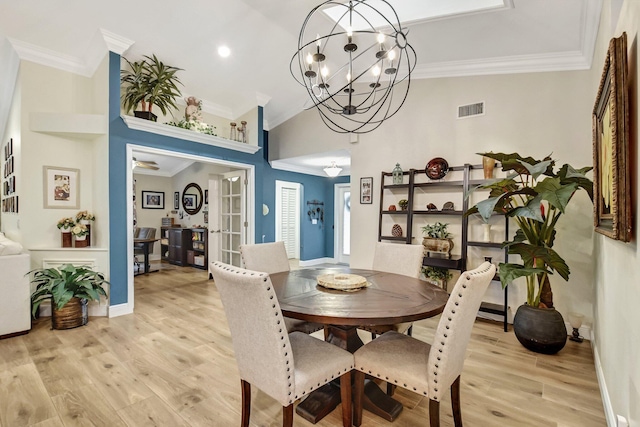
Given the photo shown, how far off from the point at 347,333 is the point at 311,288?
14.7 inches

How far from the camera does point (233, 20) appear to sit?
Answer: 368 centimetres

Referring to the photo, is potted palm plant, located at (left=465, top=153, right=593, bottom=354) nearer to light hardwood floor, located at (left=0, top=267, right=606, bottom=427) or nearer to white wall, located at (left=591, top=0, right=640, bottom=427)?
light hardwood floor, located at (left=0, top=267, right=606, bottom=427)

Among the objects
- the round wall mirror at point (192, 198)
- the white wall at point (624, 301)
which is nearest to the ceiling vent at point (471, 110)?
the white wall at point (624, 301)

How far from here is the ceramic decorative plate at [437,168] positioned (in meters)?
3.82

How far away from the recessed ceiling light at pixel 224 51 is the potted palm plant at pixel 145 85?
603 millimetres

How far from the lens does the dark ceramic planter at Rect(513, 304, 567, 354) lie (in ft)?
8.69

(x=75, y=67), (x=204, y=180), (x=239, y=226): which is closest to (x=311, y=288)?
(x=239, y=226)

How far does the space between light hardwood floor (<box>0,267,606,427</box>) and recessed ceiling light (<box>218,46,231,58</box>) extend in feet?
11.1

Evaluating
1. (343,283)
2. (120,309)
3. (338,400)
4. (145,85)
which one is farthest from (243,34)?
(338,400)

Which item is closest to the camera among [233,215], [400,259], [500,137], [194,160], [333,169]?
[400,259]

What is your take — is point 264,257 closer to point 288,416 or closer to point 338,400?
point 338,400

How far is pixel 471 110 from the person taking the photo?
3.74m

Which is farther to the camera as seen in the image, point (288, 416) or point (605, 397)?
point (605, 397)

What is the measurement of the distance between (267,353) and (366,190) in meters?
3.41
